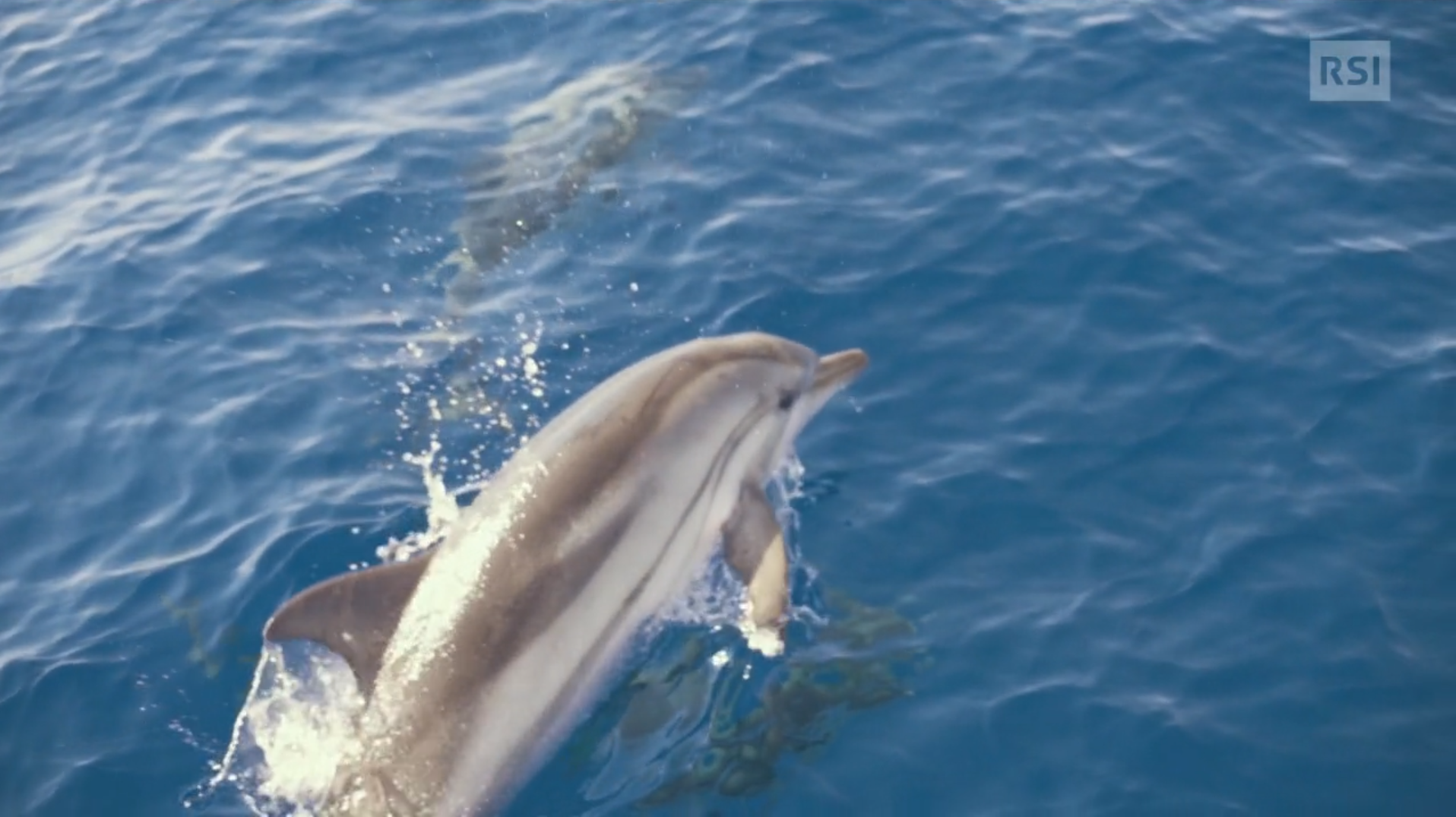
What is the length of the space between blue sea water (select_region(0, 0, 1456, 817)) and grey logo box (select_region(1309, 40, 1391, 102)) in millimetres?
193

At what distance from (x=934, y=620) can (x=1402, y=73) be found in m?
10.2

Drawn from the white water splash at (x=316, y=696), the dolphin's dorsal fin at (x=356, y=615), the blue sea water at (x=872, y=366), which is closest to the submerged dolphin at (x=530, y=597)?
the dolphin's dorsal fin at (x=356, y=615)

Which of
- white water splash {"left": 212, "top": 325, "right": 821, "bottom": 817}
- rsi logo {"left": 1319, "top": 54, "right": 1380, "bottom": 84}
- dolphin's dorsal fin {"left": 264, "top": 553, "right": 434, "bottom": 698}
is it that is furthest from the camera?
rsi logo {"left": 1319, "top": 54, "right": 1380, "bottom": 84}

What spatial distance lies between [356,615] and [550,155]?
9122 millimetres

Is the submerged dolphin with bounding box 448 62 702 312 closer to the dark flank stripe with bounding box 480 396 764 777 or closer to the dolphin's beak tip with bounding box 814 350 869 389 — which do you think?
the dolphin's beak tip with bounding box 814 350 869 389

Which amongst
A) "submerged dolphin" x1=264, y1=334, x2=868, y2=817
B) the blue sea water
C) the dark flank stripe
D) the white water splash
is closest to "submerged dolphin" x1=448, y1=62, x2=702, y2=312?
the blue sea water

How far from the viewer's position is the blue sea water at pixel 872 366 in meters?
11.4

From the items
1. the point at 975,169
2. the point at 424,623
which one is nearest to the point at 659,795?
the point at 424,623

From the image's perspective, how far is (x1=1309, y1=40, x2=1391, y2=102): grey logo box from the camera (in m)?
17.5

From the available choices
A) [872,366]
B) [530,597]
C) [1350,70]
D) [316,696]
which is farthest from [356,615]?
[1350,70]

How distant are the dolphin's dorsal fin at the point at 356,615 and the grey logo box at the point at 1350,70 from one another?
41.4ft

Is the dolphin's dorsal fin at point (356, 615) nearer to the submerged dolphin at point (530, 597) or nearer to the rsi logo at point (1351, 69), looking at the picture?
the submerged dolphin at point (530, 597)

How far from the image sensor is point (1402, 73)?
58.4 ft

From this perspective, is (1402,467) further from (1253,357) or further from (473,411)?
(473,411)
